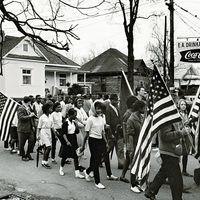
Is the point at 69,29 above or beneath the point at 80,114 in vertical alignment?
above

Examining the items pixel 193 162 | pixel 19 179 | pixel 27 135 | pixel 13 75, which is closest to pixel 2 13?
pixel 19 179

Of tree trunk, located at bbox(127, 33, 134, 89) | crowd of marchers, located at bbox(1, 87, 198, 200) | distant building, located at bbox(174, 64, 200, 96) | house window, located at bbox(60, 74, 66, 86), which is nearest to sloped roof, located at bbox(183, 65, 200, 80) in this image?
distant building, located at bbox(174, 64, 200, 96)

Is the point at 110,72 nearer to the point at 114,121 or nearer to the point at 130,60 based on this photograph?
the point at 130,60

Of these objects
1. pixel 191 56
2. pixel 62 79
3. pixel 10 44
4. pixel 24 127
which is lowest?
pixel 24 127

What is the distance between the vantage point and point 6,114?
923cm

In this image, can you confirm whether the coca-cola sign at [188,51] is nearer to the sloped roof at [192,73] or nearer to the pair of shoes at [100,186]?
the pair of shoes at [100,186]

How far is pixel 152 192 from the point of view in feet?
20.2

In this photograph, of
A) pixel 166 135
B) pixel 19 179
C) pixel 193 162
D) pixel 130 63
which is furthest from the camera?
pixel 130 63

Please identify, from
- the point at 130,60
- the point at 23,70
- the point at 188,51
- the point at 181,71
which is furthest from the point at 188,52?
the point at 181,71

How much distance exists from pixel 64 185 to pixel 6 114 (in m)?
2.75

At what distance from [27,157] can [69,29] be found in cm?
638

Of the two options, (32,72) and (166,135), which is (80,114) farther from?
(32,72)

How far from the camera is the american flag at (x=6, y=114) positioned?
30.2 feet

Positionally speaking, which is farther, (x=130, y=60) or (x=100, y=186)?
(x=130, y=60)
